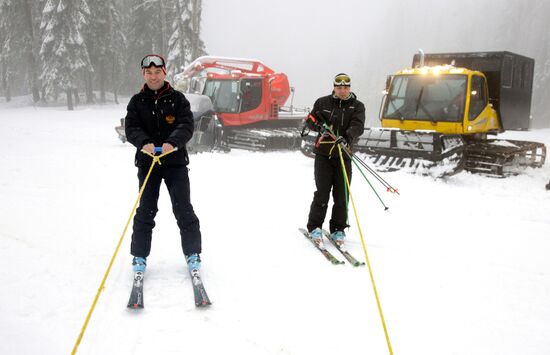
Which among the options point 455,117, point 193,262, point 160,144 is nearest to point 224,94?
point 455,117

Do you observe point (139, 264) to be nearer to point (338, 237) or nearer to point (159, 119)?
point (159, 119)

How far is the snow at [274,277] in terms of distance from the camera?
336 cm

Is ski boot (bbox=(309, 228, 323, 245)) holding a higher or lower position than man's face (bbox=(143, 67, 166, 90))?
lower

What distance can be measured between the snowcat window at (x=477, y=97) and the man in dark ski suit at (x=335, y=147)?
7.00 meters

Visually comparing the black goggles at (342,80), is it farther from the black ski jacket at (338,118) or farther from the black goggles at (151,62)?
the black goggles at (151,62)

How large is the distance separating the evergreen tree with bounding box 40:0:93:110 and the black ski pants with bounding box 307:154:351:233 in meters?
33.8

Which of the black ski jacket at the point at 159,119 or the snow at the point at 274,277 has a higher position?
the black ski jacket at the point at 159,119

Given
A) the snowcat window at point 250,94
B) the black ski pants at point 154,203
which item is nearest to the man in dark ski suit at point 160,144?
the black ski pants at point 154,203

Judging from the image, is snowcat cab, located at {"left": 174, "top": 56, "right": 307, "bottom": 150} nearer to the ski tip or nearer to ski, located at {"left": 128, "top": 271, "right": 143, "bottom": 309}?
ski, located at {"left": 128, "top": 271, "right": 143, "bottom": 309}

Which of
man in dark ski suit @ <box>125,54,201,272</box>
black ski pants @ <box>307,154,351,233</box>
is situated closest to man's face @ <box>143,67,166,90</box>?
man in dark ski suit @ <box>125,54,201,272</box>

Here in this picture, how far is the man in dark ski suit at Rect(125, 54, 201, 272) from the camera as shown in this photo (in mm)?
4125

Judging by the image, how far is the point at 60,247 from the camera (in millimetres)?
5090

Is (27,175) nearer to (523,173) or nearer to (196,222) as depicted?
(196,222)

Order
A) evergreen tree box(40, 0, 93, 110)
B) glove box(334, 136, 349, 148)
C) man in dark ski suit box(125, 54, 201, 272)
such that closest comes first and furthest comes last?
man in dark ski suit box(125, 54, 201, 272)
glove box(334, 136, 349, 148)
evergreen tree box(40, 0, 93, 110)
